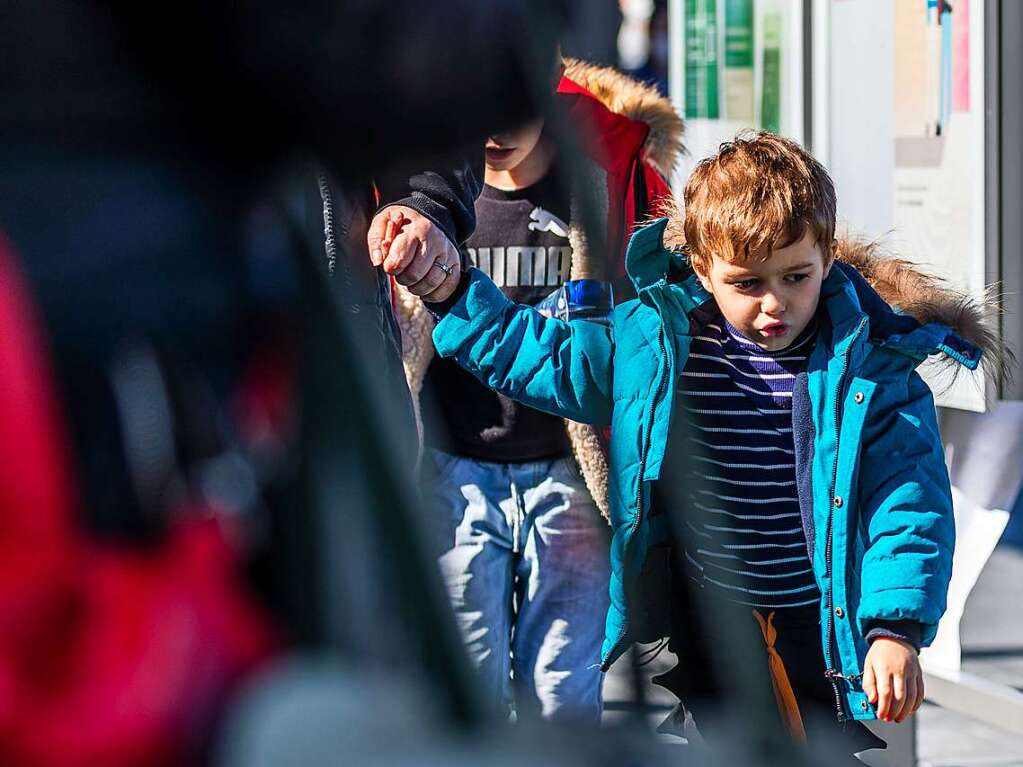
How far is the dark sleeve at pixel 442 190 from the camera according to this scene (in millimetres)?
1156

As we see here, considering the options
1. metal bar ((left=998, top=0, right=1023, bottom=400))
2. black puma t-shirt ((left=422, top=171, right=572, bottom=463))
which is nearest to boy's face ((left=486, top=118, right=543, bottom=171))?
black puma t-shirt ((left=422, top=171, right=572, bottom=463))

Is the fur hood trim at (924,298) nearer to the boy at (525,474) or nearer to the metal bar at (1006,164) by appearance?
the boy at (525,474)

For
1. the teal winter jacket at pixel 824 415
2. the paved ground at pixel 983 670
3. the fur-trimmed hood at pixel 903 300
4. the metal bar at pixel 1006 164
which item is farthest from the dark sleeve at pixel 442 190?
the metal bar at pixel 1006 164

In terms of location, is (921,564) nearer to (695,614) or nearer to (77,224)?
(695,614)

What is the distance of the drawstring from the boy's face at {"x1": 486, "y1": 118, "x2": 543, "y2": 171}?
0.79 m

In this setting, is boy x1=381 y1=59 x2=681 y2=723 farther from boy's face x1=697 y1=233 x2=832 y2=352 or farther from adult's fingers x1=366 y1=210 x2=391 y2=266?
adult's fingers x1=366 y1=210 x2=391 y2=266

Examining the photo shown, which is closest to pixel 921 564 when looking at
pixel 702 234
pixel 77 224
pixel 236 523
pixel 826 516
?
pixel 826 516

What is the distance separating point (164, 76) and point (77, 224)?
4.1 inches

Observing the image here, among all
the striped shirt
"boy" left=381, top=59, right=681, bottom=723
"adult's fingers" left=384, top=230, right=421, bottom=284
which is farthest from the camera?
"boy" left=381, top=59, right=681, bottom=723

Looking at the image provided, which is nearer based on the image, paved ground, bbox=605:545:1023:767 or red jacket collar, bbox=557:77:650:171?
red jacket collar, bbox=557:77:650:171

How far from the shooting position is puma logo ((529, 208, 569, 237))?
2455 mm

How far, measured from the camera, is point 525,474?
8.14 feet

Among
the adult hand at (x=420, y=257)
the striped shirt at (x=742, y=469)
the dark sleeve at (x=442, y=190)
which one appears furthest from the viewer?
the striped shirt at (x=742, y=469)

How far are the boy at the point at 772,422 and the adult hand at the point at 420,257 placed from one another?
45 mm
